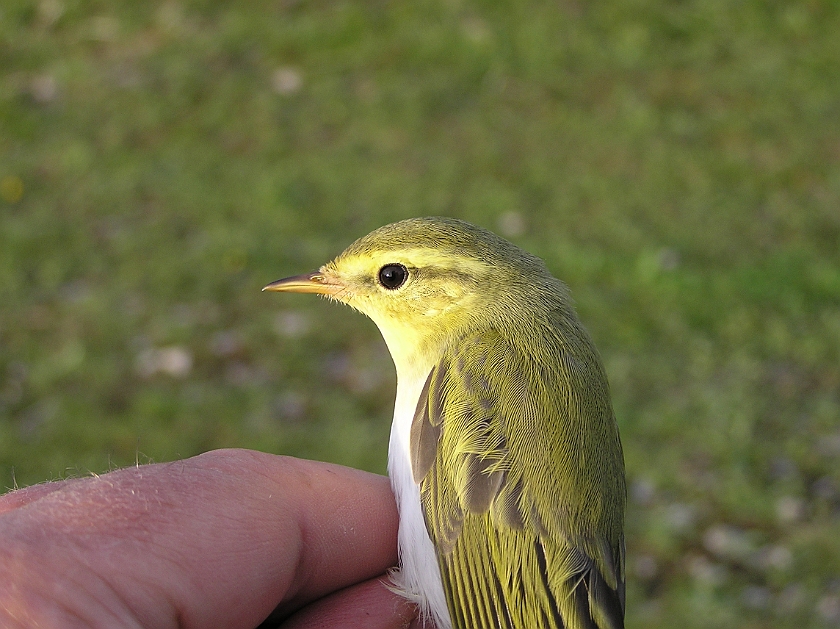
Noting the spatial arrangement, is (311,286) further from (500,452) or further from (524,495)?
(524,495)

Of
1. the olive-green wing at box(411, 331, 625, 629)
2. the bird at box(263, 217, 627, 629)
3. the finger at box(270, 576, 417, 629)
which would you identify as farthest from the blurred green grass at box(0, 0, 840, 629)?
the olive-green wing at box(411, 331, 625, 629)

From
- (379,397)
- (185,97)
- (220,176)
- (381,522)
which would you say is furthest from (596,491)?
(185,97)

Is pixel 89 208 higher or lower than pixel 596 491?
higher

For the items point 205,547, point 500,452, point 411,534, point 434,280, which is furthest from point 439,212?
point 205,547

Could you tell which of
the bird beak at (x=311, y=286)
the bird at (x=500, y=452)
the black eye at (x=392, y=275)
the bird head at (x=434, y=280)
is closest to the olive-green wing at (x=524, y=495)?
the bird at (x=500, y=452)

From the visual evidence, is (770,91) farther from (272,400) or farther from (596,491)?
(596,491)
